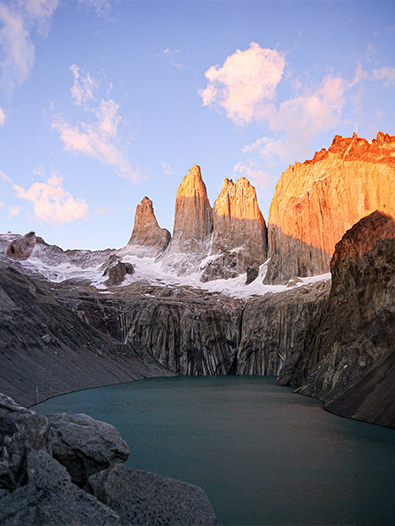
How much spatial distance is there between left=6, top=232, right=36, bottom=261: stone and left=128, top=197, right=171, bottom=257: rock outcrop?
3087 cm

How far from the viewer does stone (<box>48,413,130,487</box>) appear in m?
8.11

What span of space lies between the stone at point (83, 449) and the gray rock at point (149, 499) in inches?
16.8

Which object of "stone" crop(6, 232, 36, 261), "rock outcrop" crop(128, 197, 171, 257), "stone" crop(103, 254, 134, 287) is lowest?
"stone" crop(103, 254, 134, 287)

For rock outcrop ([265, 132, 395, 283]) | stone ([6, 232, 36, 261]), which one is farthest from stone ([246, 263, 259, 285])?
stone ([6, 232, 36, 261])

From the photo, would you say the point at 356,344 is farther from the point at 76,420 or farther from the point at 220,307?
the point at 220,307

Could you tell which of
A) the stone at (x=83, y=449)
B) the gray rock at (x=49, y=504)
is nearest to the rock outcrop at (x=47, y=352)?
the stone at (x=83, y=449)

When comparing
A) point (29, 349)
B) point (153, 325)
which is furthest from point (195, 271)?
point (29, 349)

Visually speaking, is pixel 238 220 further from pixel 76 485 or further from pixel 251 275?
pixel 76 485

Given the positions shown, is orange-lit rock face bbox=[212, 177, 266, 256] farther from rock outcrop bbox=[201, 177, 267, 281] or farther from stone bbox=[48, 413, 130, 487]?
stone bbox=[48, 413, 130, 487]

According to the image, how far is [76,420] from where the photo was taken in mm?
9516

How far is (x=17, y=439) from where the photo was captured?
7.20 m

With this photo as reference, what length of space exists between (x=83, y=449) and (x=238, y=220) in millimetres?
92144

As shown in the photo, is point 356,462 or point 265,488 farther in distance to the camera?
point 356,462

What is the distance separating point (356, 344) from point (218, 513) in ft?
56.2
